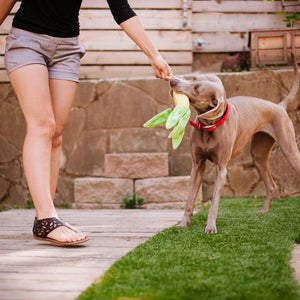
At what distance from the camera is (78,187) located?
5.65m

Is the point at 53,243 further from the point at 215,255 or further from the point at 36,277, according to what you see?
the point at 215,255

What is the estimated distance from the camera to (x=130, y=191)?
5.63 meters

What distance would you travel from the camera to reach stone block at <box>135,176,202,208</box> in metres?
5.53

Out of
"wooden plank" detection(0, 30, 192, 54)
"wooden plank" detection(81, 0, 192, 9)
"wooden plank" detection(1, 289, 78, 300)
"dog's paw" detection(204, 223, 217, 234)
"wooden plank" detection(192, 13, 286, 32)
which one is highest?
"wooden plank" detection(81, 0, 192, 9)

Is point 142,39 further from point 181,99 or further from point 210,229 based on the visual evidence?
point 210,229

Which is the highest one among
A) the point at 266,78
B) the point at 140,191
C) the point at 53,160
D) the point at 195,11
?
the point at 195,11

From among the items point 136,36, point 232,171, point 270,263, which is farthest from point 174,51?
point 270,263

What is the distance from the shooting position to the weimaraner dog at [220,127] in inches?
139

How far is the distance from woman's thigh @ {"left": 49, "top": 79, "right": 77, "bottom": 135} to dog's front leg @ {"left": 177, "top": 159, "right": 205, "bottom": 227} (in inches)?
42.1

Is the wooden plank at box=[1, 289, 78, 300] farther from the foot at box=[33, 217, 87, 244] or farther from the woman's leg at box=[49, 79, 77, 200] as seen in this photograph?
the woman's leg at box=[49, 79, 77, 200]

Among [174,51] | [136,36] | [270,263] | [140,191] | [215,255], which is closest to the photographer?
[270,263]

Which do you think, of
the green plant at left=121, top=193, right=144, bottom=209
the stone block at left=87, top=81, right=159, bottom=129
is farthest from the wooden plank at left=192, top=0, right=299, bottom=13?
the green plant at left=121, top=193, right=144, bottom=209

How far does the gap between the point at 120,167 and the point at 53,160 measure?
2397 millimetres

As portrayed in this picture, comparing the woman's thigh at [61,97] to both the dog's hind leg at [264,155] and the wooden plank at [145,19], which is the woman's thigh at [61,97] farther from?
the wooden plank at [145,19]
